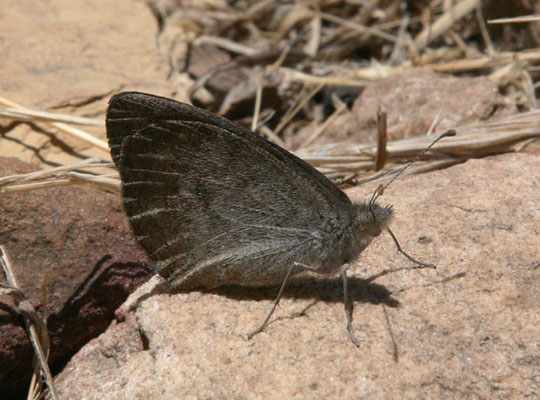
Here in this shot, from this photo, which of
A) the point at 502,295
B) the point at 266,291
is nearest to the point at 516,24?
the point at 502,295

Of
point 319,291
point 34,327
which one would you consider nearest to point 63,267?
point 34,327

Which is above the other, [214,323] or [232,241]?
[232,241]

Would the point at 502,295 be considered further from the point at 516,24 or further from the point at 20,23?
the point at 20,23

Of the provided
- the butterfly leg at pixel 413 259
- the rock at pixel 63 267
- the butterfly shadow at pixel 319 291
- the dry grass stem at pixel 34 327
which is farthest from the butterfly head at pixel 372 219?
the dry grass stem at pixel 34 327

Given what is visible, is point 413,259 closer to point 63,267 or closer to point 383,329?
point 383,329

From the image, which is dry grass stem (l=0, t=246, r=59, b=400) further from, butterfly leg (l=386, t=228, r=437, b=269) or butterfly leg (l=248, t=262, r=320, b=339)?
butterfly leg (l=386, t=228, r=437, b=269)
